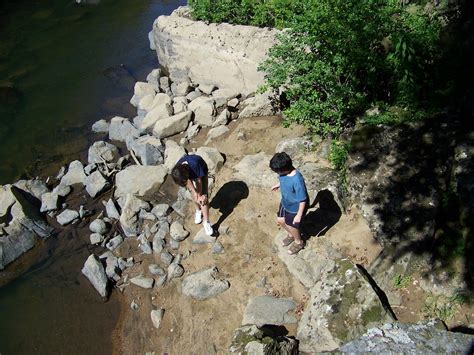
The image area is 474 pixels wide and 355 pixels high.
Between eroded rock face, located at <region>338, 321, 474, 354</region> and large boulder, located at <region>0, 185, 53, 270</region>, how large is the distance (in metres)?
6.46

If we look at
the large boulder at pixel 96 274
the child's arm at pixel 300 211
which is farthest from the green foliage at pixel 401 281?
the large boulder at pixel 96 274

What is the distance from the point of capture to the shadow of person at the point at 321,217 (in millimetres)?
6633

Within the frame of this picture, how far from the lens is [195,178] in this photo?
6.60m

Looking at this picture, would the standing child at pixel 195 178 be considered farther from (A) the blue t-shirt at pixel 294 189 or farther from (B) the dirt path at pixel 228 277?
(A) the blue t-shirt at pixel 294 189

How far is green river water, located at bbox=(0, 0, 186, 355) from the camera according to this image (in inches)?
279

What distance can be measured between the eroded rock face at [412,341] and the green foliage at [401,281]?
1.34 meters

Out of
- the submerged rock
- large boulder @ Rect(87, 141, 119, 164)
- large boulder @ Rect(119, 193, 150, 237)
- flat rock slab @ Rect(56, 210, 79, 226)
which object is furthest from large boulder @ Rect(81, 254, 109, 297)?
large boulder @ Rect(87, 141, 119, 164)

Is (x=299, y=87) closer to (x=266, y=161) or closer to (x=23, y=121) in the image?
A: (x=266, y=161)

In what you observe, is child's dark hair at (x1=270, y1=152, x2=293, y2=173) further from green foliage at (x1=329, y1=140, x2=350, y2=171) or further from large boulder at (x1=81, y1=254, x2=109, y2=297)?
large boulder at (x1=81, y1=254, x2=109, y2=297)

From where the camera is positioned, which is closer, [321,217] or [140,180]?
[321,217]

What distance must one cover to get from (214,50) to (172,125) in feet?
6.91

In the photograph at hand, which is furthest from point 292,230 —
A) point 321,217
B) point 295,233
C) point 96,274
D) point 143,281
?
point 96,274

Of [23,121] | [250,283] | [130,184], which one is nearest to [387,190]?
[250,283]

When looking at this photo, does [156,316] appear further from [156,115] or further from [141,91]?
[141,91]
